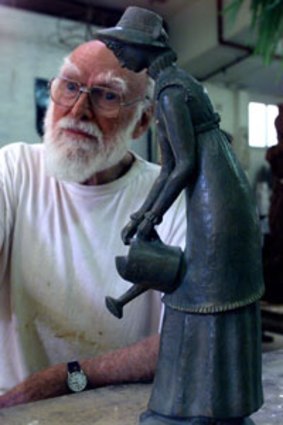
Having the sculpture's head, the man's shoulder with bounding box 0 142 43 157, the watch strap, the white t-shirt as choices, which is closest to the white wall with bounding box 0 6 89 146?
the man's shoulder with bounding box 0 142 43 157

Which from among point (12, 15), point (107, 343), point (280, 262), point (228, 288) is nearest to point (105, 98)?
point (107, 343)

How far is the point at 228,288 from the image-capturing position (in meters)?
0.54

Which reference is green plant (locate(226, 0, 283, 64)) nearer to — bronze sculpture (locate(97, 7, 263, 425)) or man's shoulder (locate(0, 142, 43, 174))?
man's shoulder (locate(0, 142, 43, 174))

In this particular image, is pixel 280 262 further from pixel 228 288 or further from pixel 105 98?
pixel 228 288

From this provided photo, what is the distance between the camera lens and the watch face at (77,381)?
3.27 ft

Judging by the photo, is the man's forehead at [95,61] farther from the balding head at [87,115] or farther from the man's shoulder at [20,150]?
the man's shoulder at [20,150]

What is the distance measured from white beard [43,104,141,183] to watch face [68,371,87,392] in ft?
1.26

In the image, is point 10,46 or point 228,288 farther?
point 10,46

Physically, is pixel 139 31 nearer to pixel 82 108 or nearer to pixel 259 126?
pixel 82 108

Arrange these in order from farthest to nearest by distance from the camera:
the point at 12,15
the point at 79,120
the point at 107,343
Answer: the point at 12,15 → the point at 107,343 → the point at 79,120

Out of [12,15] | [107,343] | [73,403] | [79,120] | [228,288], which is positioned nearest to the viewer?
[228,288]


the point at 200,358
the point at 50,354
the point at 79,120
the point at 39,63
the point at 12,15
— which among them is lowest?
the point at 50,354

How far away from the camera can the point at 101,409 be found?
0.80m

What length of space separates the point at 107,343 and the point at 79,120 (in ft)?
1.53
